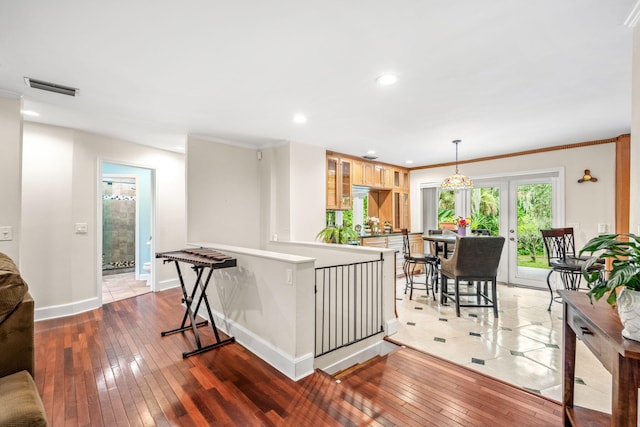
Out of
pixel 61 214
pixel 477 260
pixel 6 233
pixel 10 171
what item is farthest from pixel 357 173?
pixel 6 233

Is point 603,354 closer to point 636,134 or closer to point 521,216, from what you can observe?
point 636,134

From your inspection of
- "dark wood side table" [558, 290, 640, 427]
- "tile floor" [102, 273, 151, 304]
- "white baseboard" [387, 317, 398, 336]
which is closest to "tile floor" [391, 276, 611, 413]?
"white baseboard" [387, 317, 398, 336]

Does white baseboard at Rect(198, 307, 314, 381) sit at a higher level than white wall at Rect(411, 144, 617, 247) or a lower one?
lower

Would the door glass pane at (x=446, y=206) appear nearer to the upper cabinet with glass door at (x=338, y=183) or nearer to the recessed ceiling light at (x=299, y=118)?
the upper cabinet with glass door at (x=338, y=183)

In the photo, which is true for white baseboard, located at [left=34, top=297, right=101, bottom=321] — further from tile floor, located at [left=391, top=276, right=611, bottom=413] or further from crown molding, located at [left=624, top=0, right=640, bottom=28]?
crown molding, located at [left=624, top=0, right=640, bottom=28]

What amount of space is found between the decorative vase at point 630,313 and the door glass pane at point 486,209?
5.26 metres

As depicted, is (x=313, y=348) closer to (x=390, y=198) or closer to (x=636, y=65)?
(x=636, y=65)

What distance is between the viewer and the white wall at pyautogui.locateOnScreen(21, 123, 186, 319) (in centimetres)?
349

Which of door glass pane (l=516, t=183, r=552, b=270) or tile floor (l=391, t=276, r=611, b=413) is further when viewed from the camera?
door glass pane (l=516, t=183, r=552, b=270)

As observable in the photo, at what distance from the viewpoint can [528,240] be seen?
18.1ft

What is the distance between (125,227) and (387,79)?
6.43 meters

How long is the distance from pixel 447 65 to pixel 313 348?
2.53 metres

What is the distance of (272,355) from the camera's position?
247cm

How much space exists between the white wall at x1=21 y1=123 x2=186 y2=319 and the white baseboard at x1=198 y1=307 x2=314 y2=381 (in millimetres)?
2283
